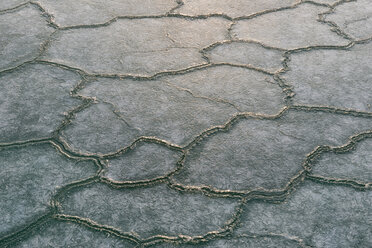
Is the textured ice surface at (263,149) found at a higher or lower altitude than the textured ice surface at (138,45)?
higher

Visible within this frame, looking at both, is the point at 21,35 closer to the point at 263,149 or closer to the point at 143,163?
the point at 143,163

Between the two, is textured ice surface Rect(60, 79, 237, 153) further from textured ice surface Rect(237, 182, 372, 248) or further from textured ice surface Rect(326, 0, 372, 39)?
textured ice surface Rect(326, 0, 372, 39)

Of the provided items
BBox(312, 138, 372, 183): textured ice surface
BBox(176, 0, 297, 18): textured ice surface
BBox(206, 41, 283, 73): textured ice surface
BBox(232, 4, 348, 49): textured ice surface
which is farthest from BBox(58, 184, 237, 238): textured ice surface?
BBox(176, 0, 297, 18): textured ice surface

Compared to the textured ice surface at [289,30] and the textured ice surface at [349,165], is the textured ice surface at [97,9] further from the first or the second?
the textured ice surface at [349,165]

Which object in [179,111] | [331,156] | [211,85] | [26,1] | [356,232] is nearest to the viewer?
[356,232]

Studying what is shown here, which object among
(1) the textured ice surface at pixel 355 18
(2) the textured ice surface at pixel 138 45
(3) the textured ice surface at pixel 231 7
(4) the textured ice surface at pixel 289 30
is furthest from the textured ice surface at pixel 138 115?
(1) the textured ice surface at pixel 355 18

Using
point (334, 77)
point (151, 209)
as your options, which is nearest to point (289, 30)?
point (334, 77)

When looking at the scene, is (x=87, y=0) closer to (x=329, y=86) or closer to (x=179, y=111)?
(x=179, y=111)

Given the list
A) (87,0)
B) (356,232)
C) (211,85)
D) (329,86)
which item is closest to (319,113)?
(329,86)

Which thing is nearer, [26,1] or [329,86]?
[329,86]
